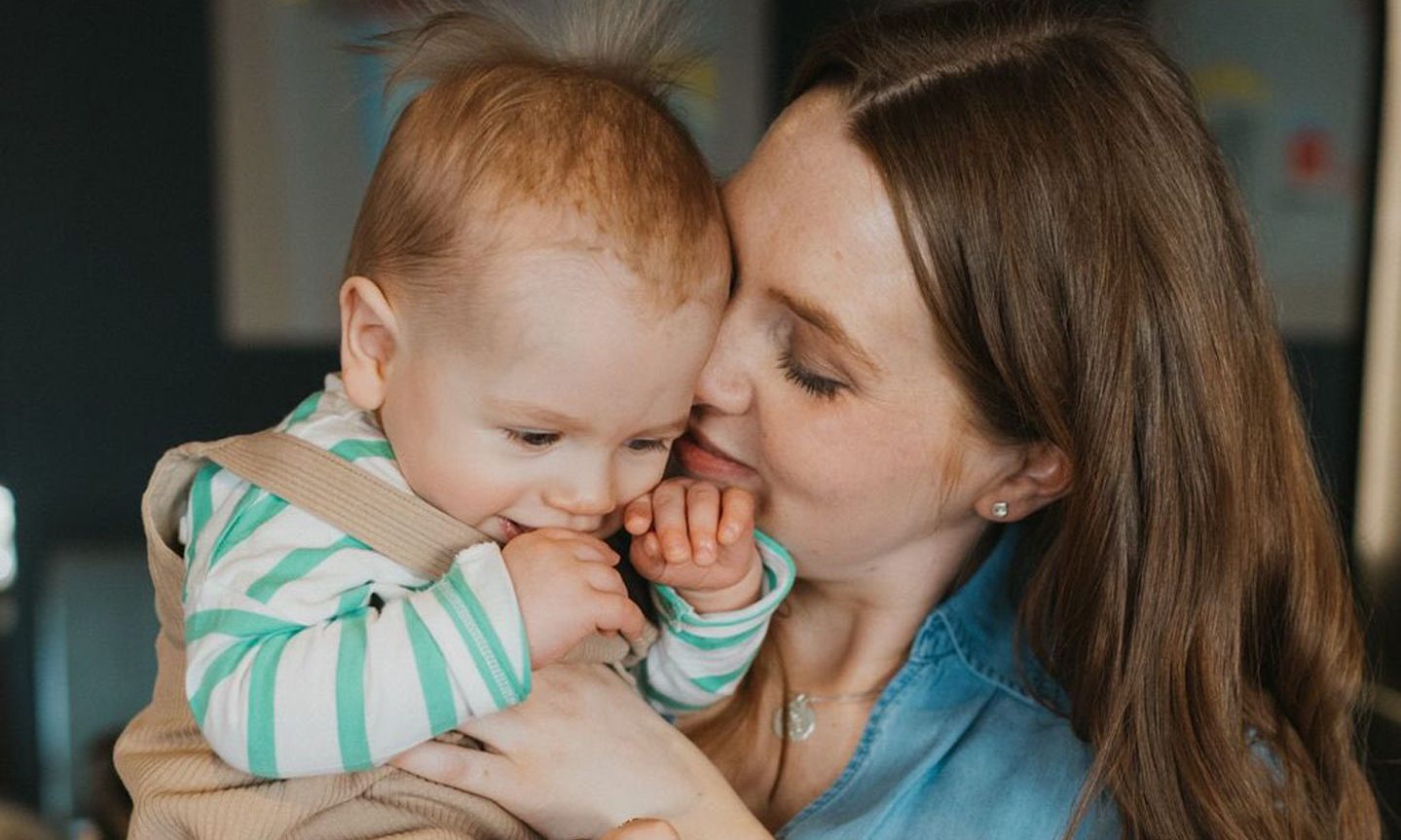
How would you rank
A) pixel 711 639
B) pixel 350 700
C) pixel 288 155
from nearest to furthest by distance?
pixel 350 700
pixel 711 639
pixel 288 155

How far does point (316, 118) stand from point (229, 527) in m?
2.33

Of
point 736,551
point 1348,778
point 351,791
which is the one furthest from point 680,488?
point 1348,778

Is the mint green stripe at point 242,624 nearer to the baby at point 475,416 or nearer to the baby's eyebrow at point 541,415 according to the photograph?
the baby at point 475,416

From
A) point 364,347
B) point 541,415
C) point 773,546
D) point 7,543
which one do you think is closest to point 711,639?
point 773,546

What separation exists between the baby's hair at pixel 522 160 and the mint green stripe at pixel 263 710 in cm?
32

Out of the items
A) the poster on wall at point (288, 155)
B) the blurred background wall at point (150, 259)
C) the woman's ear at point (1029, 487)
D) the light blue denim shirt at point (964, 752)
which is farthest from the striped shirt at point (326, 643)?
the poster on wall at point (288, 155)

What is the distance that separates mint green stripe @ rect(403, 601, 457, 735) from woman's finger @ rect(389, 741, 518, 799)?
0.34ft

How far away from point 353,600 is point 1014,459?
0.70m

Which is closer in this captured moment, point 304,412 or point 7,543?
point 304,412

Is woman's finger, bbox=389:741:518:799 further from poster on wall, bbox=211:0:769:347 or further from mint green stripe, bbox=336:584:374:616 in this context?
poster on wall, bbox=211:0:769:347

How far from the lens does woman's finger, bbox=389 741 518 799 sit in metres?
1.20

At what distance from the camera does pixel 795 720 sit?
1.59 m

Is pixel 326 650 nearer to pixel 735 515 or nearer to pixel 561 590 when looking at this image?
pixel 561 590

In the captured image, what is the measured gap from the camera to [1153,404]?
1.41m
